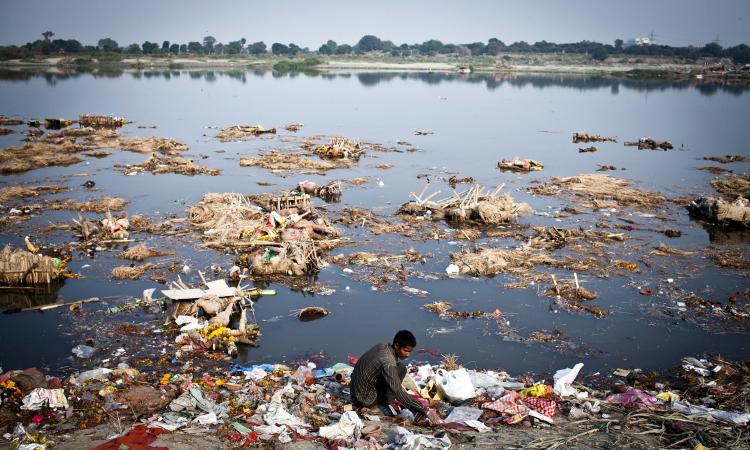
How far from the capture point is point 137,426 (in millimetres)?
6203

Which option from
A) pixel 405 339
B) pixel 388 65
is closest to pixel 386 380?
pixel 405 339

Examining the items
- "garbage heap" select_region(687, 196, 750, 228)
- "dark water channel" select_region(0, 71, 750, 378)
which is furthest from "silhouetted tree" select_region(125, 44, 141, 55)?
"garbage heap" select_region(687, 196, 750, 228)

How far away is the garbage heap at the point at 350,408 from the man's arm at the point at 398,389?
20cm

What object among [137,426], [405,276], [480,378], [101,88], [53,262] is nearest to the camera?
[137,426]

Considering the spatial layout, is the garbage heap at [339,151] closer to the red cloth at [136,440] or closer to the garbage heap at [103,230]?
the garbage heap at [103,230]

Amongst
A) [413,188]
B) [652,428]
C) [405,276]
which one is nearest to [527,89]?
[413,188]

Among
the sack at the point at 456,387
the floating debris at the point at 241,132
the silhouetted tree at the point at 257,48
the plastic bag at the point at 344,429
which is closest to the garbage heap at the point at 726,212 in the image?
the sack at the point at 456,387

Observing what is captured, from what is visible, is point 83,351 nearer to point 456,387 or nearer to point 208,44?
point 456,387

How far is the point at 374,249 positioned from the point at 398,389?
761cm

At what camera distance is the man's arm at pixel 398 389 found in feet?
21.4

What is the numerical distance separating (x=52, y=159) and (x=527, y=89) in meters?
65.6

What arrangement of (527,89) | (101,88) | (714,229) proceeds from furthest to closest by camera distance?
(527,89) < (101,88) < (714,229)

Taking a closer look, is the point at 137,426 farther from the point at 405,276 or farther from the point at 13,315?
the point at 405,276

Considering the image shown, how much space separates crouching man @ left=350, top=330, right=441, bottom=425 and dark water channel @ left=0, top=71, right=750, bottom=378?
239 cm
